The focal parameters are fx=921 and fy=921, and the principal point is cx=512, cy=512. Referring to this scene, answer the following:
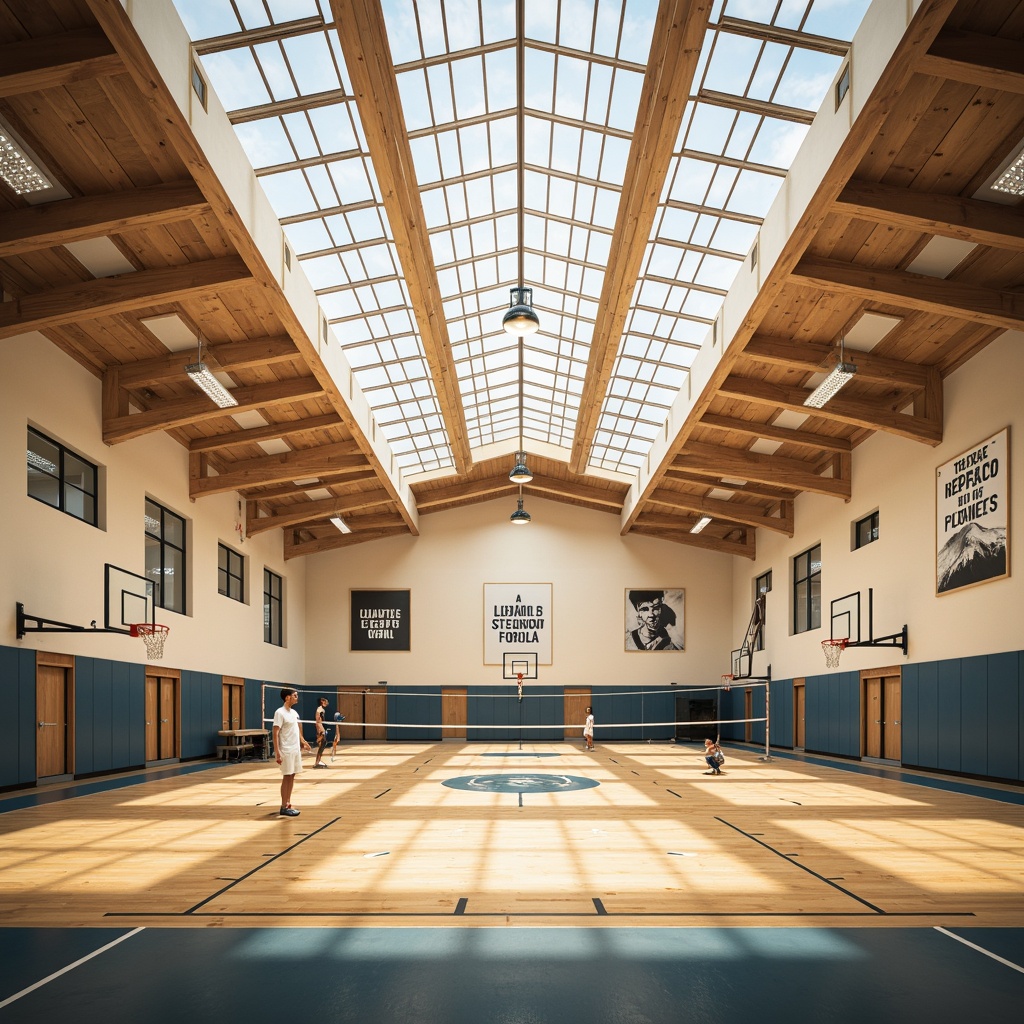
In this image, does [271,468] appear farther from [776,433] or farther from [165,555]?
[776,433]

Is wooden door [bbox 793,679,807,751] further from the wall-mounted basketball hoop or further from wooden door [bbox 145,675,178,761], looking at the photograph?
wooden door [bbox 145,675,178,761]

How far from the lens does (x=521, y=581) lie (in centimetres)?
3744

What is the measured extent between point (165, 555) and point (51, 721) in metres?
6.68

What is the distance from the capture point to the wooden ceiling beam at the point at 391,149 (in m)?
10.8

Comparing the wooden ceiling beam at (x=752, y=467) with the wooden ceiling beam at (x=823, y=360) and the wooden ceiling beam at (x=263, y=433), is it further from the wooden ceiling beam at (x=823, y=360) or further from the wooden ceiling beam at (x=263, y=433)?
the wooden ceiling beam at (x=263, y=433)

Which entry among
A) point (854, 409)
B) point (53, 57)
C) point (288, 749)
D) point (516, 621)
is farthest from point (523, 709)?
point (53, 57)

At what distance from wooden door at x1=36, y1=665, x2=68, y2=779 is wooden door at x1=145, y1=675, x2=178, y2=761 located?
3841 mm

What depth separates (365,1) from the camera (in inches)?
413

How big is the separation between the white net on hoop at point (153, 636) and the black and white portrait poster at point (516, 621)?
1810 cm

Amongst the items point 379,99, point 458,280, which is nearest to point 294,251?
point 458,280

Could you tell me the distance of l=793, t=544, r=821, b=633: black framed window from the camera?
28.4m

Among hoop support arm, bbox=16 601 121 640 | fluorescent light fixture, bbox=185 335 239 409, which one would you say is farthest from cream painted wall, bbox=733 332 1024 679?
hoop support arm, bbox=16 601 121 640

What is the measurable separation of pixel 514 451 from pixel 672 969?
2886 centimetres

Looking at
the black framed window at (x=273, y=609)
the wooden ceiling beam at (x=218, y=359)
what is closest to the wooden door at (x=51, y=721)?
the wooden ceiling beam at (x=218, y=359)
